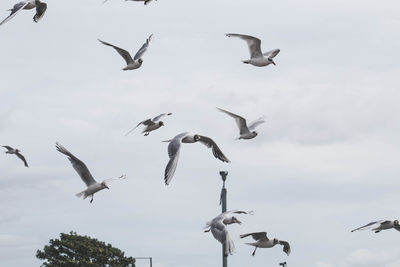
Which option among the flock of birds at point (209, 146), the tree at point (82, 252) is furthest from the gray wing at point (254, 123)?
the tree at point (82, 252)

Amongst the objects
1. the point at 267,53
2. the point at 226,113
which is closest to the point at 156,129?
the point at 226,113

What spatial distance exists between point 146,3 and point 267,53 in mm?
7267

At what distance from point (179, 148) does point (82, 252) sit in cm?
3423

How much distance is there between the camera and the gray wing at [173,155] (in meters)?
22.8

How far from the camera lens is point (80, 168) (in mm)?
28078

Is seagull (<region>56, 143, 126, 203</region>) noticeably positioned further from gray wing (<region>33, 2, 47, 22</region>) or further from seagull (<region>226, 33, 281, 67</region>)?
seagull (<region>226, 33, 281, 67</region>)

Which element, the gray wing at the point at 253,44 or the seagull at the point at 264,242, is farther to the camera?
the gray wing at the point at 253,44

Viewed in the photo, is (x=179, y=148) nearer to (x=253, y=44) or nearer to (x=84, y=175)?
(x=84, y=175)

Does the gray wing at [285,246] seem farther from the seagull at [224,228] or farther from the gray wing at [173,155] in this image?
the gray wing at [173,155]

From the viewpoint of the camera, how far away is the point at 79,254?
191ft

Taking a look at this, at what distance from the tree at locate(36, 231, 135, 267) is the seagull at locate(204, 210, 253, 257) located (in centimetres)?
3206

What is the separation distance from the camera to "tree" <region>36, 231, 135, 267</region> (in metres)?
57.5

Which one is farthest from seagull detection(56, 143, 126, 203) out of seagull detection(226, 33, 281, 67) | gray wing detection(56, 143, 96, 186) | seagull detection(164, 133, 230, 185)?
seagull detection(226, 33, 281, 67)

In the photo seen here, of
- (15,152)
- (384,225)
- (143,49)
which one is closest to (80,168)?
(143,49)
